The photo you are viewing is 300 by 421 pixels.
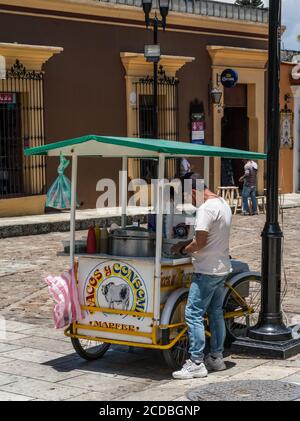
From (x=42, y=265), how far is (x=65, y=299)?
597 cm

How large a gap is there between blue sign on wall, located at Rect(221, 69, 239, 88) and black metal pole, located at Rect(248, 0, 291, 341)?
52.5 ft

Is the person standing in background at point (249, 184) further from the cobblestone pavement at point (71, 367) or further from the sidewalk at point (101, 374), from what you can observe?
the sidewalk at point (101, 374)

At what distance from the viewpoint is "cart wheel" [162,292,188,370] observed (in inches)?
277

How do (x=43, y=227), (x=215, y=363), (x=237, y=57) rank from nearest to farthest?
1. (x=215, y=363)
2. (x=43, y=227)
3. (x=237, y=57)

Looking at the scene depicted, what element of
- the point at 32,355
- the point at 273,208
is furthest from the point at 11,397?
the point at 273,208

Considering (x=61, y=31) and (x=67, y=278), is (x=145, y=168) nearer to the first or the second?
(x=61, y=31)

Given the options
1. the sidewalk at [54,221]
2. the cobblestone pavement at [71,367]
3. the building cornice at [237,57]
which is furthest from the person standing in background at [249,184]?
the cobblestone pavement at [71,367]

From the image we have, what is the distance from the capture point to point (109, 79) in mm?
20844

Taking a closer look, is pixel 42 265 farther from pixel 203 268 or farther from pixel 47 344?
pixel 203 268

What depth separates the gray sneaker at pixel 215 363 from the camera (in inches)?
282

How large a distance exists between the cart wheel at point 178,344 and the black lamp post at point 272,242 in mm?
696

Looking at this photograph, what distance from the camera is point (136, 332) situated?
705 centimetres

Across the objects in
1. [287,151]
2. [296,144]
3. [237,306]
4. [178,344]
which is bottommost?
[178,344]

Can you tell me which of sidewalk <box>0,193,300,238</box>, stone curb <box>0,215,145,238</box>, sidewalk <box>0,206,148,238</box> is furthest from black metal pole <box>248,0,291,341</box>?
sidewalk <box>0,206,148,238</box>
